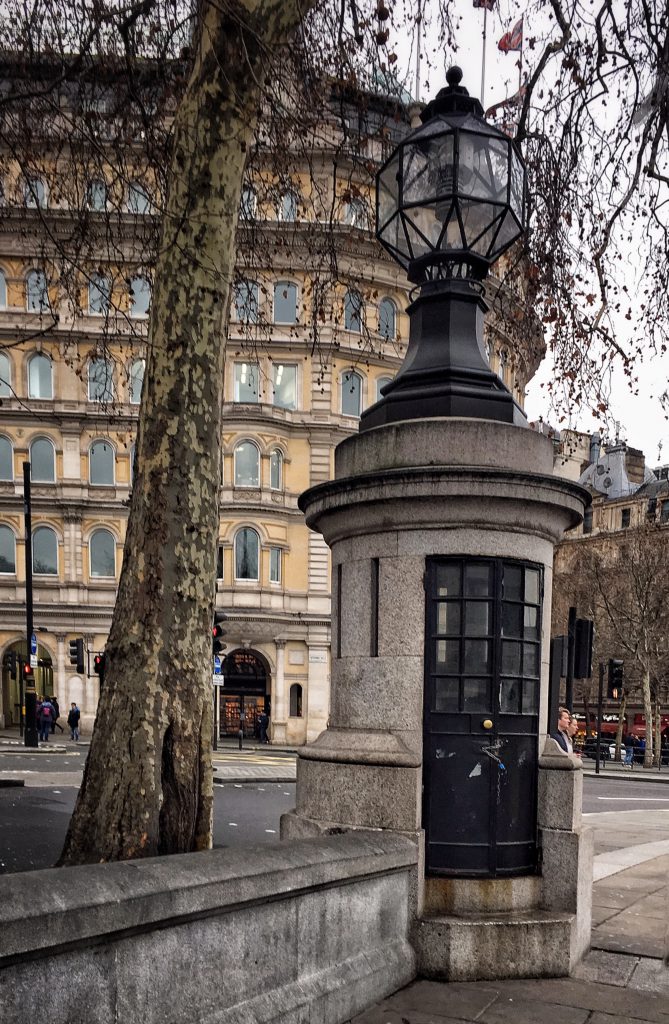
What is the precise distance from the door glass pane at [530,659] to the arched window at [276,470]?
3049 centimetres

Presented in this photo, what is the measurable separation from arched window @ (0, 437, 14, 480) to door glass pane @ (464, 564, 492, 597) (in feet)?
110

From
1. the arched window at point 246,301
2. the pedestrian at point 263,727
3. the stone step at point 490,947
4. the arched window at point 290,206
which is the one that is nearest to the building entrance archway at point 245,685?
the pedestrian at point 263,727

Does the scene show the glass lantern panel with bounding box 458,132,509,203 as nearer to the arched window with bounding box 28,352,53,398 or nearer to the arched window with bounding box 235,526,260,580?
the arched window with bounding box 235,526,260,580

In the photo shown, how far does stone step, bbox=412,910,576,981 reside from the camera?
511 cm

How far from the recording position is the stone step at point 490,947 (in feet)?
16.8

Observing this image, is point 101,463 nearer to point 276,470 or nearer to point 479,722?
point 276,470

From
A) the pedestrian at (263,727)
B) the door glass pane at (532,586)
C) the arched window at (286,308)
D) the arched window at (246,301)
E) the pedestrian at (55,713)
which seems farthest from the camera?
the arched window at (286,308)

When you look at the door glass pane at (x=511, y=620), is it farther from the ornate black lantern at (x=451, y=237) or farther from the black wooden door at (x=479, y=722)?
the ornate black lantern at (x=451, y=237)

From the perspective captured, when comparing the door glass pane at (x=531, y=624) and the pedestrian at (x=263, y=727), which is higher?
the door glass pane at (x=531, y=624)

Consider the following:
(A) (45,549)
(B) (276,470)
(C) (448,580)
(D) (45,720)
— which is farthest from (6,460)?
(C) (448,580)

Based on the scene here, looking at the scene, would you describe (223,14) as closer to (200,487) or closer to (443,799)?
(200,487)

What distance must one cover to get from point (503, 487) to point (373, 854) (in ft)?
7.50

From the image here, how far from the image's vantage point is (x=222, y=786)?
682 inches

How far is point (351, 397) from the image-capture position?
3747 centimetres
